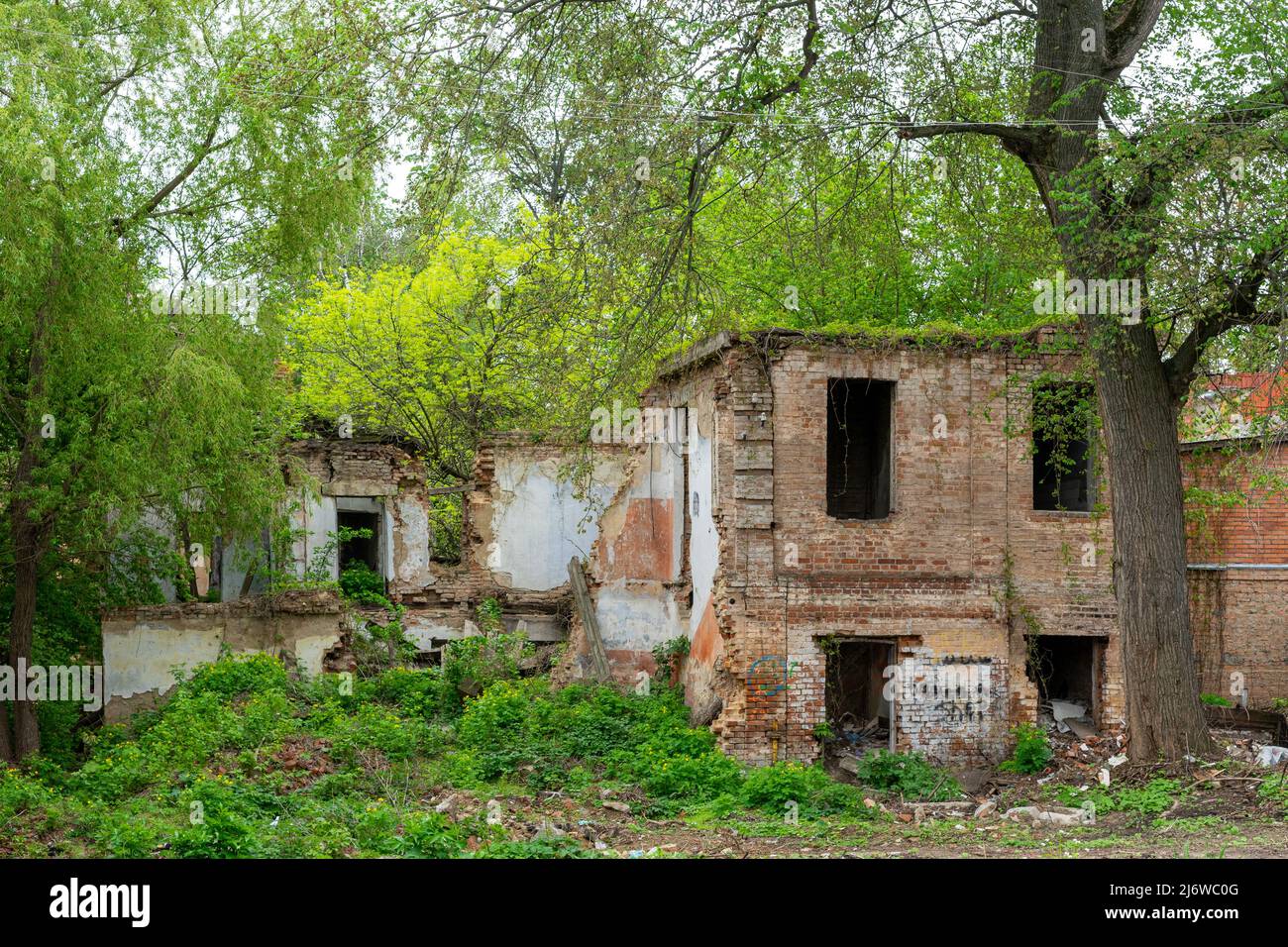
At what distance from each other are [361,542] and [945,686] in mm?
14747

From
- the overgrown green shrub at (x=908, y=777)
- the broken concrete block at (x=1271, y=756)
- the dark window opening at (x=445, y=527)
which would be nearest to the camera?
the broken concrete block at (x=1271, y=756)

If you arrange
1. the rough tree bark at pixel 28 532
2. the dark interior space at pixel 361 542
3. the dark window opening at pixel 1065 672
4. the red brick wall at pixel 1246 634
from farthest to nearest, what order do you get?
the dark interior space at pixel 361 542 < the red brick wall at pixel 1246 634 < the dark window opening at pixel 1065 672 < the rough tree bark at pixel 28 532

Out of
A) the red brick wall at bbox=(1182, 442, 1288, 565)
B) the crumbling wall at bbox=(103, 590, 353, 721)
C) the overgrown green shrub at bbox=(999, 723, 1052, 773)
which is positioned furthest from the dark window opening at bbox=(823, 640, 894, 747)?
the crumbling wall at bbox=(103, 590, 353, 721)

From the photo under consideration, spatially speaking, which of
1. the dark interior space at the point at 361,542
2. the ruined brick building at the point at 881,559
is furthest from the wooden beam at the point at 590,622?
the dark interior space at the point at 361,542

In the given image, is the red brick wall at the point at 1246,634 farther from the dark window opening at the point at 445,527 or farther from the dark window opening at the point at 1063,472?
the dark window opening at the point at 445,527

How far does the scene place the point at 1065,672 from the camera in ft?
57.2

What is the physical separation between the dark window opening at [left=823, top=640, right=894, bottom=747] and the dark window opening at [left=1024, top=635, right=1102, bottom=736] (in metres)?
2.05

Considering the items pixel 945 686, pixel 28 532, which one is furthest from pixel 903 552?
pixel 28 532

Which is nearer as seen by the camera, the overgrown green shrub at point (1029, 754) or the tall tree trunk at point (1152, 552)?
the tall tree trunk at point (1152, 552)

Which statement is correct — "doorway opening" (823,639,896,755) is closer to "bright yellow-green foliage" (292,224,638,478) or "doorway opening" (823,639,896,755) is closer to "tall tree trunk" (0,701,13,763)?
"bright yellow-green foliage" (292,224,638,478)

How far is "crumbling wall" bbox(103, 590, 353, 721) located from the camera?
688 inches

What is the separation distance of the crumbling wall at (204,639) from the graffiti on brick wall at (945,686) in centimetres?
853

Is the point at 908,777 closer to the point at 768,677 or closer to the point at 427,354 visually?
the point at 768,677

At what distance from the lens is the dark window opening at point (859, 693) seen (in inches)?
668
